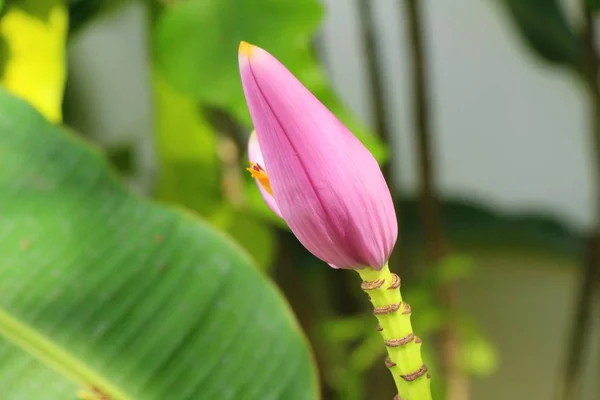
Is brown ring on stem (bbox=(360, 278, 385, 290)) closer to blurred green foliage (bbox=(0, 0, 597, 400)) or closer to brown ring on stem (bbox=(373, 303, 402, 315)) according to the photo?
brown ring on stem (bbox=(373, 303, 402, 315))

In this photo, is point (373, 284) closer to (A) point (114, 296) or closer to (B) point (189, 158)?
(A) point (114, 296)

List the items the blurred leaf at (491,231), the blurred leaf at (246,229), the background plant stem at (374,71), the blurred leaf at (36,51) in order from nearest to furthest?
the blurred leaf at (36,51), the blurred leaf at (246,229), the background plant stem at (374,71), the blurred leaf at (491,231)

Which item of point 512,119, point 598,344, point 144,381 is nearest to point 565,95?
point 512,119

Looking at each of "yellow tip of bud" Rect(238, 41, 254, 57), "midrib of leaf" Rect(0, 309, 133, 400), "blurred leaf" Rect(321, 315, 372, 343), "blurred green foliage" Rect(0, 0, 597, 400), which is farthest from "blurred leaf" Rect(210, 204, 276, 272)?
"yellow tip of bud" Rect(238, 41, 254, 57)

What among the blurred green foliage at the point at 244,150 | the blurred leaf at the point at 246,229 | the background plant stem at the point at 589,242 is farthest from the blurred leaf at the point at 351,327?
the background plant stem at the point at 589,242

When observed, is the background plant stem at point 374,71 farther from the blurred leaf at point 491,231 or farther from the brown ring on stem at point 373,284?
the brown ring on stem at point 373,284

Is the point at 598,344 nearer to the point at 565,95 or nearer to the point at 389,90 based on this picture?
the point at 565,95
